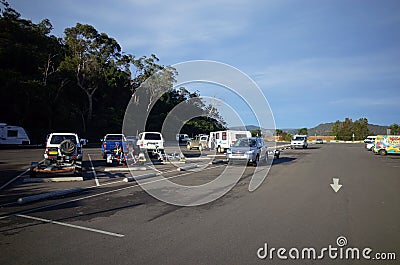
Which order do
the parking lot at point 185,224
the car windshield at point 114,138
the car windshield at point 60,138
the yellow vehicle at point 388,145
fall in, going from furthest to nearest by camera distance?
the yellow vehicle at point 388,145 < the car windshield at point 114,138 < the car windshield at point 60,138 < the parking lot at point 185,224

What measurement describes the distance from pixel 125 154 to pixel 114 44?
44.5 meters

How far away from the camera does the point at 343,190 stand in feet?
38.1

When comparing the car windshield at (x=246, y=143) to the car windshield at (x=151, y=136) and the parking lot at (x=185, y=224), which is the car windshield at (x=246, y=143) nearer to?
the car windshield at (x=151, y=136)

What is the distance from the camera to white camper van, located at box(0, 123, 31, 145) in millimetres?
37059

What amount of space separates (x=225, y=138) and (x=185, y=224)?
25.7m

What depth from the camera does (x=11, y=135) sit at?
37750 mm

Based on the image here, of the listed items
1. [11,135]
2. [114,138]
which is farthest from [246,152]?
[11,135]

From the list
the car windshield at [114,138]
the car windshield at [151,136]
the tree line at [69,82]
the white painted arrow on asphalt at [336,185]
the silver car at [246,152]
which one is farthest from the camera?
the tree line at [69,82]

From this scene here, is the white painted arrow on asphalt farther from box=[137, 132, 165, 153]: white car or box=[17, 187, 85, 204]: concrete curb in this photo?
box=[137, 132, 165, 153]: white car

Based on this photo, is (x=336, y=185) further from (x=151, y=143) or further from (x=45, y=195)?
(x=151, y=143)

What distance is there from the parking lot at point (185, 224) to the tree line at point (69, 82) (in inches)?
1307

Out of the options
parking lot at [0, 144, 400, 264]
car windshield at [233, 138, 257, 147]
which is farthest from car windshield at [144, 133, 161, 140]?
parking lot at [0, 144, 400, 264]

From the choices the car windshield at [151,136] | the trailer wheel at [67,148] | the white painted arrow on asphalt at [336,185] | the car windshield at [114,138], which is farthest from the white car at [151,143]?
the white painted arrow on asphalt at [336,185]

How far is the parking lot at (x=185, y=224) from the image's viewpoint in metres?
5.45
